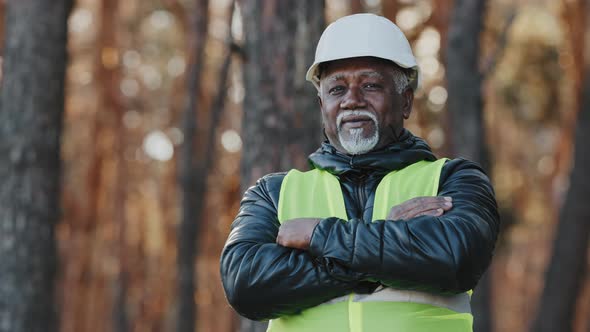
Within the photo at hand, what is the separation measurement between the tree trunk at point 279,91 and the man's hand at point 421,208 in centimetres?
269

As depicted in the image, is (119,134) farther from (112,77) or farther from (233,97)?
(233,97)

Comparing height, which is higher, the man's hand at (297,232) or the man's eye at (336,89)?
the man's eye at (336,89)

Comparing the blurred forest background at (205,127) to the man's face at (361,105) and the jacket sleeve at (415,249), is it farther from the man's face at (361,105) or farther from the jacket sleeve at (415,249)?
the jacket sleeve at (415,249)

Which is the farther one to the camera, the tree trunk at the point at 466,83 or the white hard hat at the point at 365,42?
the tree trunk at the point at 466,83

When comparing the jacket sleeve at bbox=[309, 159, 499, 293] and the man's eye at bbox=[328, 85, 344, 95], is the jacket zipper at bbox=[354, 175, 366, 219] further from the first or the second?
the man's eye at bbox=[328, 85, 344, 95]

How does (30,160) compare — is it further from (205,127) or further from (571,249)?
(205,127)

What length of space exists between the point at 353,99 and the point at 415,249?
75 cm

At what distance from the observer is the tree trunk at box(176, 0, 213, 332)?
1533 centimetres

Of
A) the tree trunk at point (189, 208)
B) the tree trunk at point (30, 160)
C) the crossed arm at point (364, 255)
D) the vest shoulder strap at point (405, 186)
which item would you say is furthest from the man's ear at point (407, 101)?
the tree trunk at point (189, 208)

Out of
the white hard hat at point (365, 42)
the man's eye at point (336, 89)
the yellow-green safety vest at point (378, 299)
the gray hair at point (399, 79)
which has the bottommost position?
the yellow-green safety vest at point (378, 299)

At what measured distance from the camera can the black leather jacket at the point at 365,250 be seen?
3412mm

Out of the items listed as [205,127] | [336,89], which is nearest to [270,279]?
[336,89]

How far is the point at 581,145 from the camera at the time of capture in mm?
13328

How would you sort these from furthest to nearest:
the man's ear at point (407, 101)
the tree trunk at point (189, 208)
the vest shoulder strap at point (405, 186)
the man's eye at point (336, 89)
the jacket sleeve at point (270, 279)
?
the tree trunk at point (189, 208) < the man's ear at point (407, 101) < the man's eye at point (336, 89) < the vest shoulder strap at point (405, 186) < the jacket sleeve at point (270, 279)
